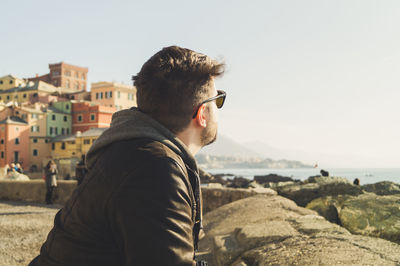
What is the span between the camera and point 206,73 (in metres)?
1.59

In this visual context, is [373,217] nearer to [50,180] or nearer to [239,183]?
[50,180]

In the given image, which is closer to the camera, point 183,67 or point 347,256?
point 183,67

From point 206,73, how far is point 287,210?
4115 mm

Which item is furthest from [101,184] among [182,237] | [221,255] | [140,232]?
[221,255]

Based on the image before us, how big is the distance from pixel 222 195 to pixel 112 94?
54183mm

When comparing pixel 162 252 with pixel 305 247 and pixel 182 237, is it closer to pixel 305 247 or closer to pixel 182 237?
pixel 182 237

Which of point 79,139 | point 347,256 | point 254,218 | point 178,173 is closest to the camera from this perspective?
point 178,173

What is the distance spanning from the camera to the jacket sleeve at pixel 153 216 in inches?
43.9

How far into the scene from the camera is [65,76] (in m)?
78.6

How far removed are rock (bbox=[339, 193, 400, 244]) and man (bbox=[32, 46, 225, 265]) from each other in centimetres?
367

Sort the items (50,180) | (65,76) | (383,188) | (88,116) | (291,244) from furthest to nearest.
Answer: (65,76) < (88,116) < (50,180) < (383,188) < (291,244)

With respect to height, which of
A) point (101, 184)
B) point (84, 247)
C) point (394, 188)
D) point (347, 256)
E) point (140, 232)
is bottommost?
point (394, 188)

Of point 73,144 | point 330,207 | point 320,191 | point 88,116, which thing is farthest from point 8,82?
point 330,207

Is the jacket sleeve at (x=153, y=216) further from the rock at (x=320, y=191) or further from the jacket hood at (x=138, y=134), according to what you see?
the rock at (x=320, y=191)
